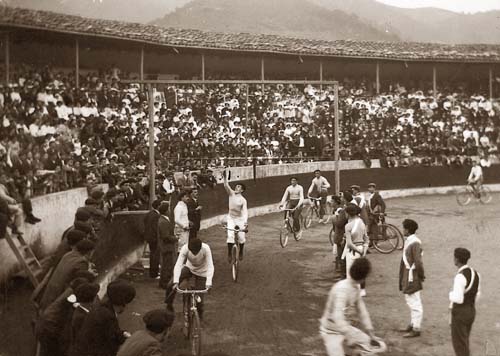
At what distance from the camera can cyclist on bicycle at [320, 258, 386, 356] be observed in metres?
6.34

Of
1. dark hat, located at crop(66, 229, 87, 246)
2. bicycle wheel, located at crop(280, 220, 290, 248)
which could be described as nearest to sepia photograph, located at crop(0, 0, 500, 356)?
dark hat, located at crop(66, 229, 87, 246)

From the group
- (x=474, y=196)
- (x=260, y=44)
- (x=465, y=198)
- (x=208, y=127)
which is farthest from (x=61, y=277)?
(x=260, y=44)

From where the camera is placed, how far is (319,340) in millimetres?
8930

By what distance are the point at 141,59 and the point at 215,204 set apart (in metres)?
6.64

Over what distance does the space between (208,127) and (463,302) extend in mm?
16562

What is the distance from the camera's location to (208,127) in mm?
23156

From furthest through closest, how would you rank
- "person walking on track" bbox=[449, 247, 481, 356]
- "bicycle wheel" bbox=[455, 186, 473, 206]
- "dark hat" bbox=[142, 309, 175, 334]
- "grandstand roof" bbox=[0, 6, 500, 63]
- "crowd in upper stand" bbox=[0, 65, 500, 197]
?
"bicycle wheel" bbox=[455, 186, 473, 206]
"grandstand roof" bbox=[0, 6, 500, 63]
"crowd in upper stand" bbox=[0, 65, 500, 197]
"person walking on track" bbox=[449, 247, 481, 356]
"dark hat" bbox=[142, 309, 175, 334]

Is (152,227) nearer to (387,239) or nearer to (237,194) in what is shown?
(237,194)

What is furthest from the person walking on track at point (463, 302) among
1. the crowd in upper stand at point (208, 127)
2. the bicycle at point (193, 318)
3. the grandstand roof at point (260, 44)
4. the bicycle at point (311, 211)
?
the bicycle at point (311, 211)

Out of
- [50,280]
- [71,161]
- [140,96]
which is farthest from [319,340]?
[140,96]

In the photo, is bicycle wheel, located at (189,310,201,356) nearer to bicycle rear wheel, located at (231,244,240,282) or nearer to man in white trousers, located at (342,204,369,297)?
man in white trousers, located at (342,204,369,297)

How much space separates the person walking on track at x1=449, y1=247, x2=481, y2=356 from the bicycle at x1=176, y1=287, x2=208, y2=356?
2830 mm

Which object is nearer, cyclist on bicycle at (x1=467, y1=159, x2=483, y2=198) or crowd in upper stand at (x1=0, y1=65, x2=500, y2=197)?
crowd in upper stand at (x1=0, y1=65, x2=500, y2=197)

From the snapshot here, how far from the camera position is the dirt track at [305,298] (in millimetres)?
8781
